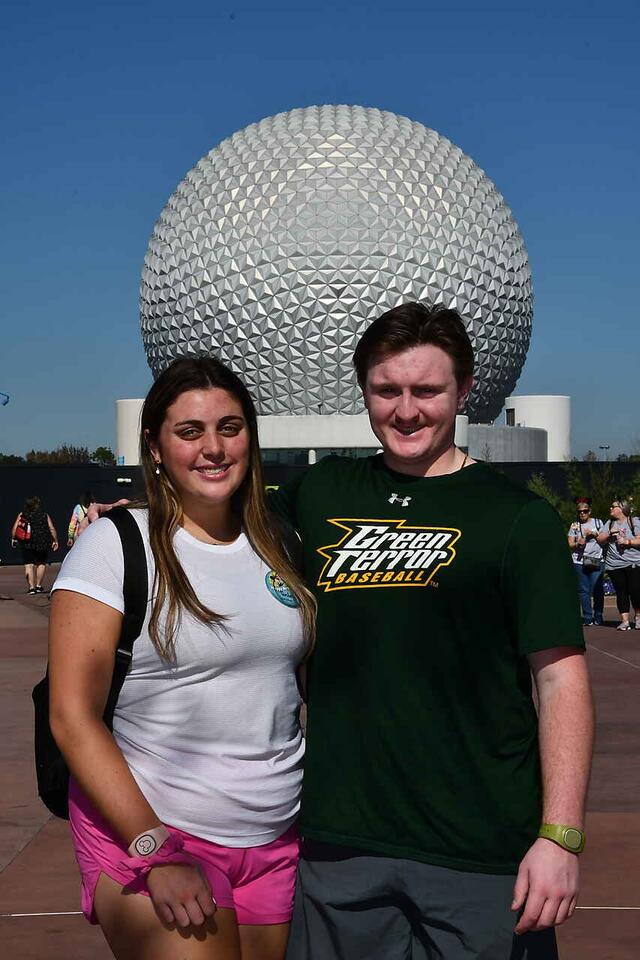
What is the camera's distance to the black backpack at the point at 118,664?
2.57m

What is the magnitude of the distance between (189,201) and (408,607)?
32.1 metres

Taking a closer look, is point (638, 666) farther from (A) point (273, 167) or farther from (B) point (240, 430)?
(A) point (273, 167)

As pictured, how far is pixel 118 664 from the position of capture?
2.59 m

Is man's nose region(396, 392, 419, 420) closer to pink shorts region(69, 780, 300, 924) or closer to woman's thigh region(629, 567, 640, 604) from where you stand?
pink shorts region(69, 780, 300, 924)

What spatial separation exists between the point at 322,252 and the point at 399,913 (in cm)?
2847

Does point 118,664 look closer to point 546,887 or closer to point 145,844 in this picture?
point 145,844

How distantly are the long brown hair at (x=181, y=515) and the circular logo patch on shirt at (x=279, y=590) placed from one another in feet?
0.04

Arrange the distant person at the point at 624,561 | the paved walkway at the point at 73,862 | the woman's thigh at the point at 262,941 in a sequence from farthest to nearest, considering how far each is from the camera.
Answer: the distant person at the point at 624,561, the paved walkway at the point at 73,862, the woman's thigh at the point at 262,941

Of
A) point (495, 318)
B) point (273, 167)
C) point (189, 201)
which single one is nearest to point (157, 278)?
point (189, 201)

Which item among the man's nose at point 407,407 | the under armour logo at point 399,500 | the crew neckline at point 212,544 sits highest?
the man's nose at point 407,407

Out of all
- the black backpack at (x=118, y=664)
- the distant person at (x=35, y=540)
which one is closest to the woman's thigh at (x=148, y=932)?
the black backpack at (x=118, y=664)

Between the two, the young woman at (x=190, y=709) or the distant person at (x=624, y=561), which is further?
the distant person at (x=624, y=561)

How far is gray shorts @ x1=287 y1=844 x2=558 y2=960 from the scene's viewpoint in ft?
8.29

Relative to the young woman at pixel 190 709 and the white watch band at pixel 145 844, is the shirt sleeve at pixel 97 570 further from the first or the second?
the white watch band at pixel 145 844
